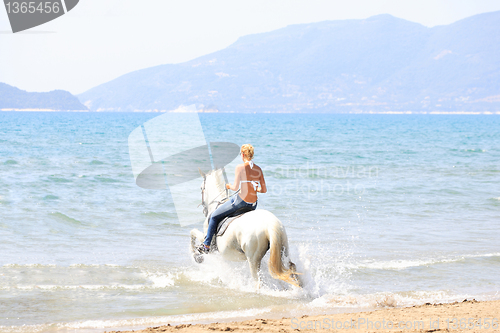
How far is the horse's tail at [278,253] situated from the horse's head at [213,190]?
165 centimetres

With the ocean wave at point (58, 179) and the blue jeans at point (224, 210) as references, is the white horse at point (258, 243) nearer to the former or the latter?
the blue jeans at point (224, 210)

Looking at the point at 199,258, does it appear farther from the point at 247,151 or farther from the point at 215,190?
the point at 247,151

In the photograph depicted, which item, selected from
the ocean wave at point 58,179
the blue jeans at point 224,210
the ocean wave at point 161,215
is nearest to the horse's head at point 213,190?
the blue jeans at point 224,210

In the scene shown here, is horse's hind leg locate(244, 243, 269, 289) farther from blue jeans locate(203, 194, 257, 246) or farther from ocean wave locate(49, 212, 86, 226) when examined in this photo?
ocean wave locate(49, 212, 86, 226)

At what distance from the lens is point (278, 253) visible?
23.9 ft

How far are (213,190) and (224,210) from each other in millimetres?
1058

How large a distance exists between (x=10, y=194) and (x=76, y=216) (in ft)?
13.3

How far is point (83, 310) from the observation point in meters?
7.26

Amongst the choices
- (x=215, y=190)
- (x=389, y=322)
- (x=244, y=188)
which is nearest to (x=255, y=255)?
(x=244, y=188)

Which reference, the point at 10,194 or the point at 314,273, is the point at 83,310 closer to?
the point at 314,273

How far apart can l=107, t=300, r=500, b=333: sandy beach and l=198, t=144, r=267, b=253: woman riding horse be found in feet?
6.56

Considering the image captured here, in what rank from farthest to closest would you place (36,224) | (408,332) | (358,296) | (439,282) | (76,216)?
(76,216) < (36,224) < (439,282) < (358,296) < (408,332)

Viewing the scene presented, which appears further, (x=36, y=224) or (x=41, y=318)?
(x=36, y=224)

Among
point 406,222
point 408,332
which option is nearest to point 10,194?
point 406,222
